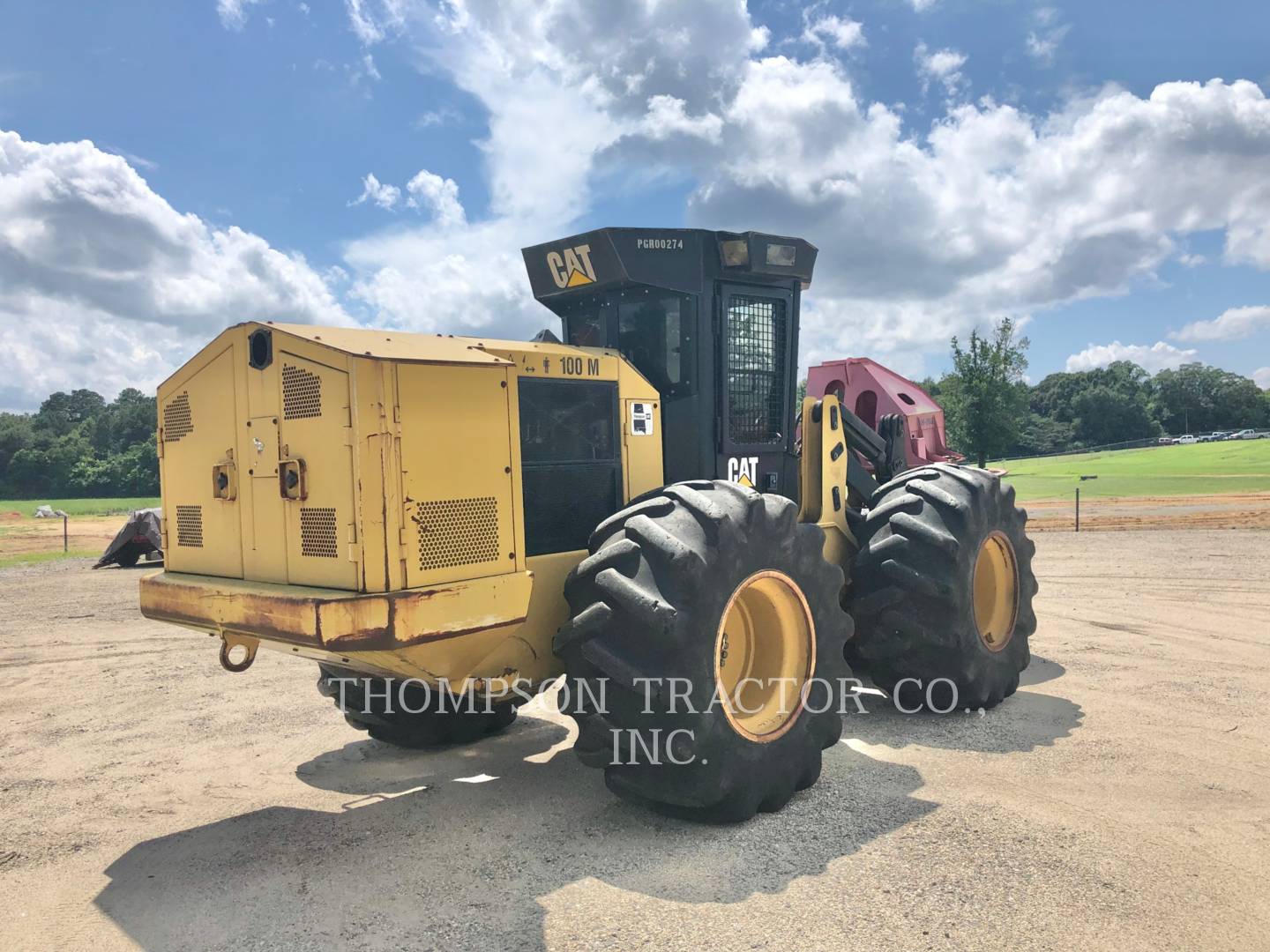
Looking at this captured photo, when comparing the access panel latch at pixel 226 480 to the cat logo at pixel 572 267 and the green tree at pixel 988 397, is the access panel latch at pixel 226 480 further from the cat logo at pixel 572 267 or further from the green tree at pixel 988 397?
the green tree at pixel 988 397

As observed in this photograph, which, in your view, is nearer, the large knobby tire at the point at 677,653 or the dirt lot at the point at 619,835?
the dirt lot at the point at 619,835

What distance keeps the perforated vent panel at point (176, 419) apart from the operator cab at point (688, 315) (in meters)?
2.33

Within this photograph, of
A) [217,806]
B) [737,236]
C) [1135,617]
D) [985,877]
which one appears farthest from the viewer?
[1135,617]

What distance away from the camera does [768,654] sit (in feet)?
16.6

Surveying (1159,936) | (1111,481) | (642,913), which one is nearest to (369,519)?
(642,913)

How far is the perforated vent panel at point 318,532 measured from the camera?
405 cm

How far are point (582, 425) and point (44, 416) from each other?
10113cm

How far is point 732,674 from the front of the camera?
5066 mm

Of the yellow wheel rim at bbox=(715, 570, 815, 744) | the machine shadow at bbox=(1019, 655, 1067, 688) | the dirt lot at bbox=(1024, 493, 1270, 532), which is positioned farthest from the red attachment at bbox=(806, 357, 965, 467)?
the dirt lot at bbox=(1024, 493, 1270, 532)

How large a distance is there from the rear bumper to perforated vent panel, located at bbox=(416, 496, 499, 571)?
0.12 meters

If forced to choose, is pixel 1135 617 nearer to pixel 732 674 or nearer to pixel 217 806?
pixel 732 674

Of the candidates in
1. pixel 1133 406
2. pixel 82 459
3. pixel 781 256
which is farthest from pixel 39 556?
pixel 1133 406

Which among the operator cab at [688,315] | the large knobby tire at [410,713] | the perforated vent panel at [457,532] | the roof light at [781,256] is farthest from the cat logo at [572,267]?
the large knobby tire at [410,713]

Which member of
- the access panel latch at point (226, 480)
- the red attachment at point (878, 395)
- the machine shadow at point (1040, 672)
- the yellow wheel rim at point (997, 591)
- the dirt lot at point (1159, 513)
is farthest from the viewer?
the dirt lot at point (1159, 513)
